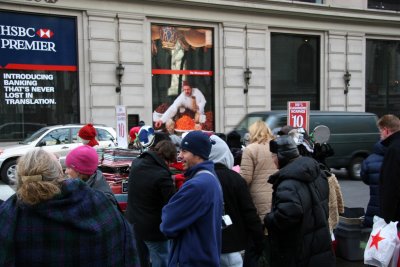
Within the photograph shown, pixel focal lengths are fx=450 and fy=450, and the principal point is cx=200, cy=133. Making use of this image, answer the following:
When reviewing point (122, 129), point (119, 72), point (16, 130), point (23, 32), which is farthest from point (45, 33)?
point (122, 129)

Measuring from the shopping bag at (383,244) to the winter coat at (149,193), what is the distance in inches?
78.7

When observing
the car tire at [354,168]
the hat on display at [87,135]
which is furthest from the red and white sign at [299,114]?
the car tire at [354,168]

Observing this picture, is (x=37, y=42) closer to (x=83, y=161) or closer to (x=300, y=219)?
(x=83, y=161)

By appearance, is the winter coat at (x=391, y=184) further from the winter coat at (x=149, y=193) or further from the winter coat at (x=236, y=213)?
the winter coat at (x=149, y=193)

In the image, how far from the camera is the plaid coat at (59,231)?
2.08m

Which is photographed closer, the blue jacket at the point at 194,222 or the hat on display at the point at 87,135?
the blue jacket at the point at 194,222

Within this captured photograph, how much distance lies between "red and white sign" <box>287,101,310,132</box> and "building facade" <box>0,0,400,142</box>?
40.7 feet

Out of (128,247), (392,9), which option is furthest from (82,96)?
(392,9)

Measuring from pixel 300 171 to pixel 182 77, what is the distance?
60.3ft

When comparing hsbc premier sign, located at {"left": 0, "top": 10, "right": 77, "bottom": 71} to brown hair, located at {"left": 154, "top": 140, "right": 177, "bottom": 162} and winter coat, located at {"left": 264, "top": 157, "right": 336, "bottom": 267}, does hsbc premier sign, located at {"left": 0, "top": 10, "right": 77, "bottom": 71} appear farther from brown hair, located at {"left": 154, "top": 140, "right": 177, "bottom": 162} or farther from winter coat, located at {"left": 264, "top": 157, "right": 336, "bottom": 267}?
winter coat, located at {"left": 264, "top": 157, "right": 336, "bottom": 267}

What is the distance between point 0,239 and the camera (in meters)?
2.05

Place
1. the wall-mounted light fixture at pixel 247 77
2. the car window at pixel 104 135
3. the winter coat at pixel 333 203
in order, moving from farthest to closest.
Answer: the wall-mounted light fixture at pixel 247 77 → the car window at pixel 104 135 → the winter coat at pixel 333 203

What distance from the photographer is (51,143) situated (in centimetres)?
1373

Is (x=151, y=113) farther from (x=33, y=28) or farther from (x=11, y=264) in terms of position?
(x=11, y=264)
